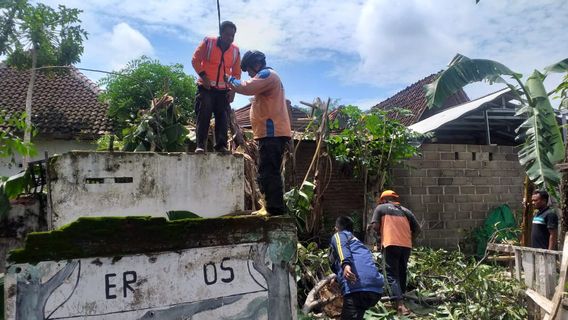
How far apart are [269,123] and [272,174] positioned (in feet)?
1.40

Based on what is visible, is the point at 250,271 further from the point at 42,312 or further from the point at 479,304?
the point at 479,304

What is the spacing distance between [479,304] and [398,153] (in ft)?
11.3

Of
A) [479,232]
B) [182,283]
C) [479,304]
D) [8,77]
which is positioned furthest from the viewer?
[8,77]

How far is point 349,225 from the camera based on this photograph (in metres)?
5.14

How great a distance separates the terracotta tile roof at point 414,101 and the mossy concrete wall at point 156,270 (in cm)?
1490

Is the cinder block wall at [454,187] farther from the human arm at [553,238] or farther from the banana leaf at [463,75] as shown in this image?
the human arm at [553,238]

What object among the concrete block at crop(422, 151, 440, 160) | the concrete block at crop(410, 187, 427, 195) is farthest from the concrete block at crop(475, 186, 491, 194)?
the concrete block at crop(410, 187, 427, 195)

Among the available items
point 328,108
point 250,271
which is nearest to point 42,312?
point 250,271

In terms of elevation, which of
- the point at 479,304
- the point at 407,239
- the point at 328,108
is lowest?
the point at 479,304

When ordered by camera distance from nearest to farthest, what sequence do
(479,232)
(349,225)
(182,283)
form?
(182,283), (349,225), (479,232)

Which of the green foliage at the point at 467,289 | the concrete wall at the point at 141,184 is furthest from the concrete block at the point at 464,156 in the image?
the concrete wall at the point at 141,184

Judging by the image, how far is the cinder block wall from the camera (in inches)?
374

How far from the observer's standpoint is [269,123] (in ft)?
13.0

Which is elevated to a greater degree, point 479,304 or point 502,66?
point 502,66
